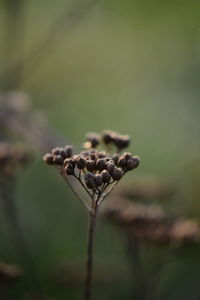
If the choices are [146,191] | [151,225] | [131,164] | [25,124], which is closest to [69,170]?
[131,164]

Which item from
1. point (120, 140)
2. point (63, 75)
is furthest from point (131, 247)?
point (63, 75)

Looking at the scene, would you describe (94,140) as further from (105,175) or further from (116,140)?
(105,175)

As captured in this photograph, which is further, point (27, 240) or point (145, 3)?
point (145, 3)

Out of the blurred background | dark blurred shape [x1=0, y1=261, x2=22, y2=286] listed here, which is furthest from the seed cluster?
the blurred background

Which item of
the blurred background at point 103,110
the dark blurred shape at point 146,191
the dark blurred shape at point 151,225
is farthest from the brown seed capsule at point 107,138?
the dark blurred shape at point 146,191

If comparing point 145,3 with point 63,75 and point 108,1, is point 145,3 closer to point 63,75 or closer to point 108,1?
point 108,1

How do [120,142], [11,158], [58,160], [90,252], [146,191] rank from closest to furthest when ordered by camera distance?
[90,252] → [58,160] → [120,142] → [11,158] → [146,191]

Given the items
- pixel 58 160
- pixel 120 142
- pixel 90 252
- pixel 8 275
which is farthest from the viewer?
pixel 120 142

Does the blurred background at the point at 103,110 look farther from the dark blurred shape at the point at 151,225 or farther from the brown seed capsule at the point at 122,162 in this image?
the brown seed capsule at the point at 122,162
